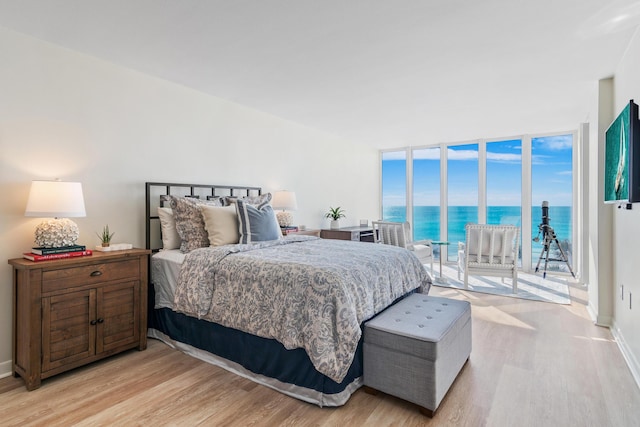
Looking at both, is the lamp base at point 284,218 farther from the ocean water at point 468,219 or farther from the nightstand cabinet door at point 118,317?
the ocean water at point 468,219

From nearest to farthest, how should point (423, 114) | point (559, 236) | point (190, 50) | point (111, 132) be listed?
point (190, 50) → point (111, 132) → point (423, 114) → point (559, 236)

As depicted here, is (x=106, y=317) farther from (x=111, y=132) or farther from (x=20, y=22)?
(x=20, y=22)

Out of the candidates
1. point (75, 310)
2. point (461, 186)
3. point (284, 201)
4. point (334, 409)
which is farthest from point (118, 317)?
point (461, 186)

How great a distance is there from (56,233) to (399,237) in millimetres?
3847

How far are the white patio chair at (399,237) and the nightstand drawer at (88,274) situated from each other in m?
3.27

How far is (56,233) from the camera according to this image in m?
2.50

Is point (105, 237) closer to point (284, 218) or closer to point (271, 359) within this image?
point (271, 359)

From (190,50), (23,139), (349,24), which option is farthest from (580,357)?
(23,139)

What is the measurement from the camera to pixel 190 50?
9.11 feet

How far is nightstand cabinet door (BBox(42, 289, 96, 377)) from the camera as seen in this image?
2.28 meters

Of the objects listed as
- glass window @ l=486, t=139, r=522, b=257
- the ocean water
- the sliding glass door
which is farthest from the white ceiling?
the ocean water

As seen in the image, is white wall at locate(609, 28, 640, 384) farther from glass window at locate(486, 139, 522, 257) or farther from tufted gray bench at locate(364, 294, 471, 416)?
glass window at locate(486, 139, 522, 257)

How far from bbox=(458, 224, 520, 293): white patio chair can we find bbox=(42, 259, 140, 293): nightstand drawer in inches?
152

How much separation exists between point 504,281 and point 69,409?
5307mm
